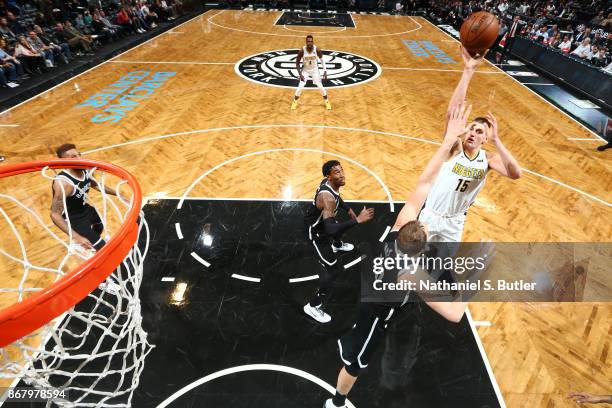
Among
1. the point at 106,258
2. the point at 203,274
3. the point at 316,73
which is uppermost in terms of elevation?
the point at 106,258

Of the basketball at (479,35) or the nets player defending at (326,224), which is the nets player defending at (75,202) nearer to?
the nets player defending at (326,224)

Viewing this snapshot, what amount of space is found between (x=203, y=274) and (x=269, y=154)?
3493 millimetres

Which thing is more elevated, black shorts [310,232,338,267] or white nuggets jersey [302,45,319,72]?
white nuggets jersey [302,45,319,72]

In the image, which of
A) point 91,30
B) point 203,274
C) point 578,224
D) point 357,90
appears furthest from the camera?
point 91,30

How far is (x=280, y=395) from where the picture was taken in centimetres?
352

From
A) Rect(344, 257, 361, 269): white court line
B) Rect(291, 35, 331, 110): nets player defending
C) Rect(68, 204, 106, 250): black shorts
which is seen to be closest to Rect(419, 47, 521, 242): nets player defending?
Rect(344, 257, 361, 269): white court line

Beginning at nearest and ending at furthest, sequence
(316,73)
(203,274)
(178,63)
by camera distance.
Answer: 1. (203,274)
2. (316,73)
3. (178,63)

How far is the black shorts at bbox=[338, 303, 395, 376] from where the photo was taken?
2998mm

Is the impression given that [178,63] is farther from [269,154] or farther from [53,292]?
[53,292]

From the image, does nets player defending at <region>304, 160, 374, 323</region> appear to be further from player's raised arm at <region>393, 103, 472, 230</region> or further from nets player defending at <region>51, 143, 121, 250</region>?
nets player defending at <region>51, 143, 121, 250</region>

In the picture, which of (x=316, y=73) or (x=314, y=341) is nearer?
(x=314, y=341)

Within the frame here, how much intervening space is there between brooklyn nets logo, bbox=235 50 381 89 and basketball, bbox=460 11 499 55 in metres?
8.37

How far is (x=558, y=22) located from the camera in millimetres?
18312

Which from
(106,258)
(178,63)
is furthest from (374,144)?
(178,63)
